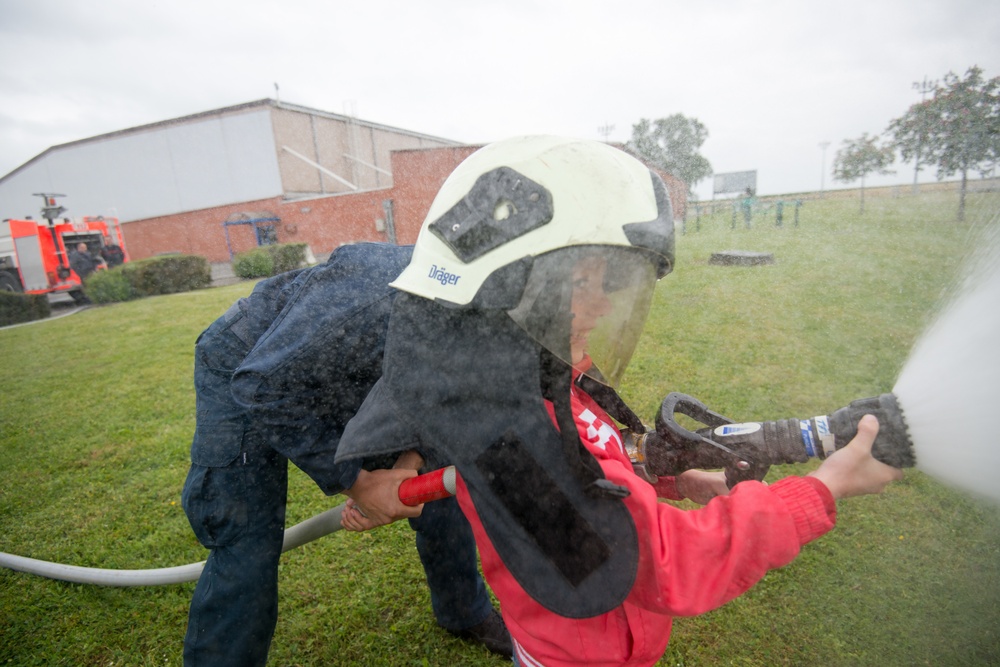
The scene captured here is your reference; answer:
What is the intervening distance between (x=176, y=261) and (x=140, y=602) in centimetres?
1753

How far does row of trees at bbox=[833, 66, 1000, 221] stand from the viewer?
2872 mm

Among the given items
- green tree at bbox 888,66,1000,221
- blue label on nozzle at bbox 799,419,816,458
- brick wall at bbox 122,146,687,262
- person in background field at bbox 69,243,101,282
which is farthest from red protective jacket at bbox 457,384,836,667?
person in background field at bbox 69,243,101,282

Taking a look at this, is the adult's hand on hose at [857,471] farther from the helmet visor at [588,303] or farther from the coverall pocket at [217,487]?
the coverall pocket at [217,487]

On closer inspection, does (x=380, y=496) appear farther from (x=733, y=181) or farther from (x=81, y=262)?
(x=81, y=262)

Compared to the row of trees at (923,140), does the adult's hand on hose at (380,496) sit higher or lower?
lower

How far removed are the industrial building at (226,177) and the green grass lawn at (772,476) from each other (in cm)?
1810

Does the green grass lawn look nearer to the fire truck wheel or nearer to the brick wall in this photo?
the brick wall

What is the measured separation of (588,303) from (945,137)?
3238 millimetres

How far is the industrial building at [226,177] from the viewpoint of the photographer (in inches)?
1046

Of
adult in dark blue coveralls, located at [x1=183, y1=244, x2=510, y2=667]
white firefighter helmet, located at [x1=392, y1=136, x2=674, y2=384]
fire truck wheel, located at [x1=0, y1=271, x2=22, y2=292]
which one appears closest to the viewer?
white firefighter helmet, located at [x1=392, y1=136, x2=674, y2=384]

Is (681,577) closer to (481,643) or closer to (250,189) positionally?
(481,643)

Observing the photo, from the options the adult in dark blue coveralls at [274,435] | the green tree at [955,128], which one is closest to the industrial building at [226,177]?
the green tree at [955,128]

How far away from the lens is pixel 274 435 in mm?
1678

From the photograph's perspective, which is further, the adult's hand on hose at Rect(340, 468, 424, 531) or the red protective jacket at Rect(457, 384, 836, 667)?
the adult's hand on hose at Rect(340, 468, 424, 531)
